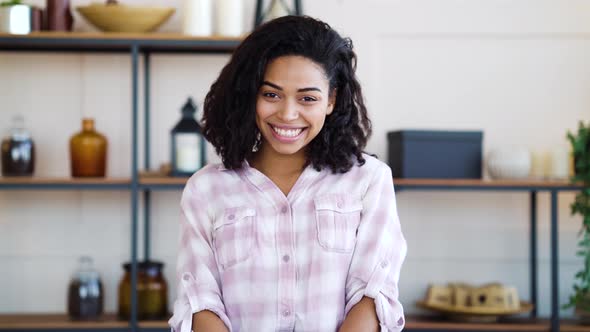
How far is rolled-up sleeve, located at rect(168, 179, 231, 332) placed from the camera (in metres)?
1.67

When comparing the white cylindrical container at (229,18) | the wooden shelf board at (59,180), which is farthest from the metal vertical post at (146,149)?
the white cylindrical container at (229,18)

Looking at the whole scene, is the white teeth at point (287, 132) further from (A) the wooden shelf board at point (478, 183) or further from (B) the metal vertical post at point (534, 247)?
(B) the metal vertical post at point (534, 247)

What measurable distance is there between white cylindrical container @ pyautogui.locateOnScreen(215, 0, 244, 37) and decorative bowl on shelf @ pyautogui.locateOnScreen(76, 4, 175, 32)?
17 centimetres

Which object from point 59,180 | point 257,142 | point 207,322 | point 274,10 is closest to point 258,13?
point 274,10

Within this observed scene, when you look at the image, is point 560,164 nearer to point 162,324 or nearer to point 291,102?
point 162,324

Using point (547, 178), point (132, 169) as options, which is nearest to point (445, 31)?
point (547, 178)

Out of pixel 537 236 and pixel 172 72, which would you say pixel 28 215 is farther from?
pixel 537 236

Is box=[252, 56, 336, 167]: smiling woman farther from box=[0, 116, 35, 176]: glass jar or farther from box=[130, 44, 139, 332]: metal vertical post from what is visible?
box=[0, 116, 35, 176]: glass jar

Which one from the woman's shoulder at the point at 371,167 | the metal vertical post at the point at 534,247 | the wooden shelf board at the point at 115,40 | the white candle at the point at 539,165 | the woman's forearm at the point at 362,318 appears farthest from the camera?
the metal vertical post at the point at 534,247

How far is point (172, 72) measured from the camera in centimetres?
344

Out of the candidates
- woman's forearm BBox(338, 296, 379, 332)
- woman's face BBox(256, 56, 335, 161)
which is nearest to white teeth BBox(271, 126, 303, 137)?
woman's face BBox(256, 56, 335, 161)

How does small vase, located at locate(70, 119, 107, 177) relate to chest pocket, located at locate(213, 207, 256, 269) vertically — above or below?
above

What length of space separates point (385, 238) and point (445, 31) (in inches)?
76.4

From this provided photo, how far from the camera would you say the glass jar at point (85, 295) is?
323 centimetres
